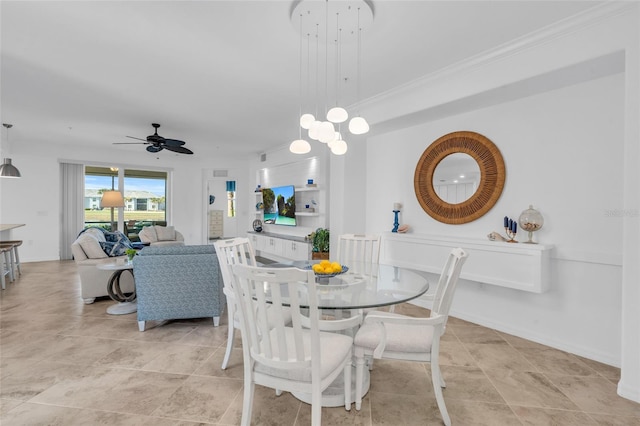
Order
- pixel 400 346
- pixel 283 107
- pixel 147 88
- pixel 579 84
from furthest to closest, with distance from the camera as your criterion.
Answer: pixel 283 107
pixel 147 88
pixel 579 84
pixel 400 346

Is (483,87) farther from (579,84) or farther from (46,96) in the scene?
(46,96)

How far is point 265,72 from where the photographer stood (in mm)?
3291

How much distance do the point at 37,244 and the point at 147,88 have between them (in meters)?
5.78

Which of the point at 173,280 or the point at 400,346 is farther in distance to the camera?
the point at 173,280

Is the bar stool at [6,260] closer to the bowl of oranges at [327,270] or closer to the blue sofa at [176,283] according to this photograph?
the blue sofa at [176,283]

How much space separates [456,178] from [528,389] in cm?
222

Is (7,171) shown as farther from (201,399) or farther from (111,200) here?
(201,399)

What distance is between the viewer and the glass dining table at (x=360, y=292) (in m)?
1.86

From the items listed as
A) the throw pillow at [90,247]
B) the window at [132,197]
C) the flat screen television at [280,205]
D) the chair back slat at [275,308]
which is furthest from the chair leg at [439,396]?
the window at [132,197]

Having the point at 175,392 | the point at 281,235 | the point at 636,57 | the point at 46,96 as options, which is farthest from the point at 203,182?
the point at 636,57

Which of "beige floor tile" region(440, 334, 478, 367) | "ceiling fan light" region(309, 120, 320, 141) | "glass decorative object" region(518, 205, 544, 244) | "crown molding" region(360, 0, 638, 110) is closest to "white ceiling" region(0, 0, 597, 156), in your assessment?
"crown molding" region(360, 0, 638, 110)

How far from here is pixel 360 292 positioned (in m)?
2.09

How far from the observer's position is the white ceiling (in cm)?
226

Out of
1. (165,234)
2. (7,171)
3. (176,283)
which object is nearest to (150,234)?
(165,234)
